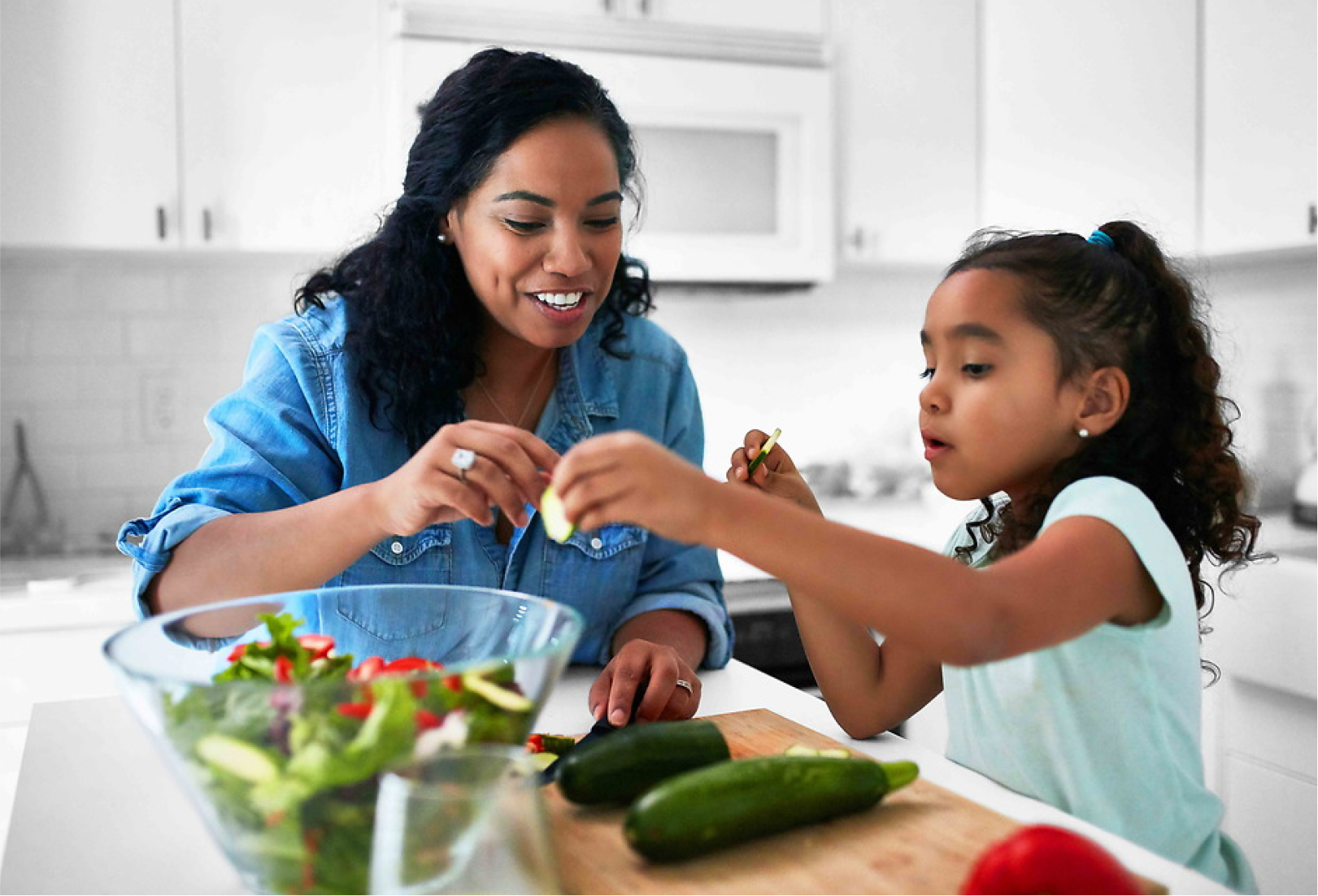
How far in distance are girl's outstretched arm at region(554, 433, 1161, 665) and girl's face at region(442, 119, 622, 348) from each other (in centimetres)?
58

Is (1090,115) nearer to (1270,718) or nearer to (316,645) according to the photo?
(1270,718)

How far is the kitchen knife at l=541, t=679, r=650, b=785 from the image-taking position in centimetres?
100

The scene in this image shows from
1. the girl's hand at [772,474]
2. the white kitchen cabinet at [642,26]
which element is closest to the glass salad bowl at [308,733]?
the girl's hand at [772,474]

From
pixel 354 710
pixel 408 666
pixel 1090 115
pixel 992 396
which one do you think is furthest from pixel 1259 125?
pixel 354 710

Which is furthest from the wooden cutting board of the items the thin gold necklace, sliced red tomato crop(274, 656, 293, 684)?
the thin gold necklace

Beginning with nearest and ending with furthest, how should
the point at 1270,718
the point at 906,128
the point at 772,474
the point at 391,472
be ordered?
1. the point at 772,474
2. the point at 391,472
3. the point at 1270,718
4. the point at 906,128

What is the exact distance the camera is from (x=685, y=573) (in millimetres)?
1594

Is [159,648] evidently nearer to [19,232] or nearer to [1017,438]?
[1017,438]

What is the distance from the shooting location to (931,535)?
2.99 metres

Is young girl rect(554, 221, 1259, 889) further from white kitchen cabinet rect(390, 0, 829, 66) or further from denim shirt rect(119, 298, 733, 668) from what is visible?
white kitchen cabinet rect(390, 0, 829, 66)

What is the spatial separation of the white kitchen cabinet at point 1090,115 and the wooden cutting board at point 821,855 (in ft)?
7.68

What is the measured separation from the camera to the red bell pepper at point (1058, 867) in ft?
2.31

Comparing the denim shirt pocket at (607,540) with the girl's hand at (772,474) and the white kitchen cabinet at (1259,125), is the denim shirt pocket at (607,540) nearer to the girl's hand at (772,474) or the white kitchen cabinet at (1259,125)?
the girl's hand at (772,474)

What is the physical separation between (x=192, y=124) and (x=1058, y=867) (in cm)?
247
